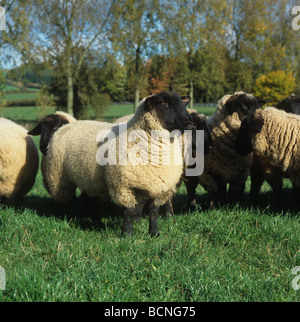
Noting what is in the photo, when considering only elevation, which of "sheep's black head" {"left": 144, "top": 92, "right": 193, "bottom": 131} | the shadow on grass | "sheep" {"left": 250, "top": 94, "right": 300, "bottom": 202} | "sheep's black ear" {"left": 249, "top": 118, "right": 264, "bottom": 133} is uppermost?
"sheep's black head" {"left": 144, "top": 92, "right": 193, "bottom": 131}

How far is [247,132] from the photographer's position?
4.70 meters

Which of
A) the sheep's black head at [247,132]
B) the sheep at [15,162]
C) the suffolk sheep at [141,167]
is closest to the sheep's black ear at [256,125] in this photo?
the sheep's black head at [247,132]

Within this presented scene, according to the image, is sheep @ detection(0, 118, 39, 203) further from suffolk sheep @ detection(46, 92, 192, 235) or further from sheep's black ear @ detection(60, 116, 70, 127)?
suffolk sheep @ detection(46, 92, 192, 235)

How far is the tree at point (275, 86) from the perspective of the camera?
81.4 ft

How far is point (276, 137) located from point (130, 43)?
16.3 meters

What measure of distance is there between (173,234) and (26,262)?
1607 millimetres

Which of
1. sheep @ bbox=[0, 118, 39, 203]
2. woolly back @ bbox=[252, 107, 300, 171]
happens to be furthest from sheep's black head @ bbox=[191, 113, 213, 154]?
sheep @ bbox=[0, 118, 39, 203]

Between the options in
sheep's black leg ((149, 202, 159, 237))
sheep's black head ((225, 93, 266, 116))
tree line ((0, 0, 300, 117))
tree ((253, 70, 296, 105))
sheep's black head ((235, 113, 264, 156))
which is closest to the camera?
sheep's black leg ((149, 202, 159, 237))

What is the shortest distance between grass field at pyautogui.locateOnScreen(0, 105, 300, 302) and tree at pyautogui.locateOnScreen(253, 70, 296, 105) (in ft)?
72.9

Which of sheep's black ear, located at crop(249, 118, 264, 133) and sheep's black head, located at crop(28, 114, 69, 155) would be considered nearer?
sheep's black ear, located at crop(249, 118, 264, 133)

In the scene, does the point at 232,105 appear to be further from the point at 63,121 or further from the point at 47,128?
the point at 47,128

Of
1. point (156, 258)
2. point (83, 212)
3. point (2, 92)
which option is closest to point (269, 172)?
point (156, 258)

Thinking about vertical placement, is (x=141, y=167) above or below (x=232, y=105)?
below

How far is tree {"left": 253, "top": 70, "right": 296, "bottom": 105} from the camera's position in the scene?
24812mm
